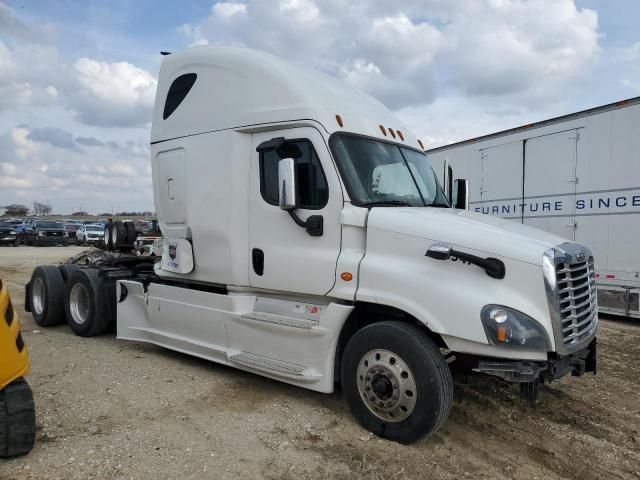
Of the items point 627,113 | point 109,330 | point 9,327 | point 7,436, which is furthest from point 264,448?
point 627,113

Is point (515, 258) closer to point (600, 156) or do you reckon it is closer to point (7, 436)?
point (7, 436)

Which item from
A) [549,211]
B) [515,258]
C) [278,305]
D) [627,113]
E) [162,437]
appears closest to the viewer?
[515,258]

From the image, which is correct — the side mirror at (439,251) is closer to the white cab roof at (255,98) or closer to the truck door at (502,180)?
the white cab roof at (255,98)

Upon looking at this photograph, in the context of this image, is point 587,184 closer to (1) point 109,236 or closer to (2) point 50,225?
(1) point 109,236

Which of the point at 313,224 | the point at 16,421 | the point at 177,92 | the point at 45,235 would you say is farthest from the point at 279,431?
the point at 45,235

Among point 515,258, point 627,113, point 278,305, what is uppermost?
point 627,113

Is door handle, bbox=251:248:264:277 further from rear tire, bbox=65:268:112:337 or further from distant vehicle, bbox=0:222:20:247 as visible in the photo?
distant vehicle, bbox=0:222:20:247

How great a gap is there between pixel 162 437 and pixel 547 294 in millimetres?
3131

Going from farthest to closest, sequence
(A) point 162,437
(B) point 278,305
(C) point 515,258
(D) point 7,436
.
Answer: (B) point 278,305, (A) point 162,437, (C) point 515,258, (D) point 7,436

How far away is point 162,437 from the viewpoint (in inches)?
163

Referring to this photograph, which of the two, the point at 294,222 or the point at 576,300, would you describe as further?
the point at 294,222

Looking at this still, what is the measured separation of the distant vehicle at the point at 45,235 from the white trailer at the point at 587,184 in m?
31.0

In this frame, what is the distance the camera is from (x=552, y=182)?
10.1 m

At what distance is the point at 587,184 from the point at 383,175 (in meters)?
6.29
